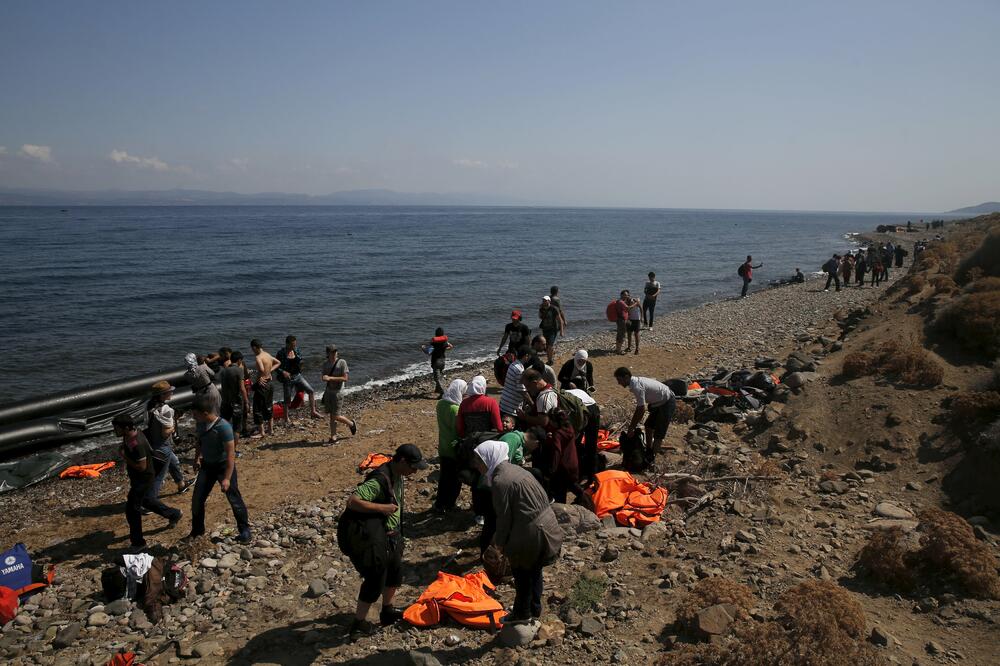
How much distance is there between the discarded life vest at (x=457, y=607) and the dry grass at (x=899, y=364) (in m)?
8.53

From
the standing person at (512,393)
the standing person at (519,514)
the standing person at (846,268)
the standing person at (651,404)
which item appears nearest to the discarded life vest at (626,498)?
the standing person at (651,404)

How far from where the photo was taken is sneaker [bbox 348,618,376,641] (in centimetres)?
535

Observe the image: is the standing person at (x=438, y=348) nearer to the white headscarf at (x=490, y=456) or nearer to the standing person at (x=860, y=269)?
the white headscarf at (x=490, y=456)

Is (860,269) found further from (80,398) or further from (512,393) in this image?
(80,398)

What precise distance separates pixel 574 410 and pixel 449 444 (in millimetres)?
1597

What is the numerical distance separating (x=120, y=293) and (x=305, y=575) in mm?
32428

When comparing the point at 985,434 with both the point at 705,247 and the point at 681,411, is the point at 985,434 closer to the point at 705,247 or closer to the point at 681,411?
the point at 681,411

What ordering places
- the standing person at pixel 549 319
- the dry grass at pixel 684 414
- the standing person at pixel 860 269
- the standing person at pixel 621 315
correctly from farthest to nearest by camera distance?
the standing person at pixel 860 269 < the standing person at pixel 621 315 < the standing person at pixel 549 319 < the dry grass at pixel 684 414

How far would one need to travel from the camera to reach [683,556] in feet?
21.1

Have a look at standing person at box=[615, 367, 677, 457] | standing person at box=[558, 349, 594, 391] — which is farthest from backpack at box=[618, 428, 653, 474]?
standing person at box=[558, 349, 594, 391]

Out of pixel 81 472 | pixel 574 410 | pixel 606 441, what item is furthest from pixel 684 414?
pixel 81 472

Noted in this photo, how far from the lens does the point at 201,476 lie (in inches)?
275

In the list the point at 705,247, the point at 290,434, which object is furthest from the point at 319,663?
the point at 705,247

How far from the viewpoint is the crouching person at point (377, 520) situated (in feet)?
15.8
